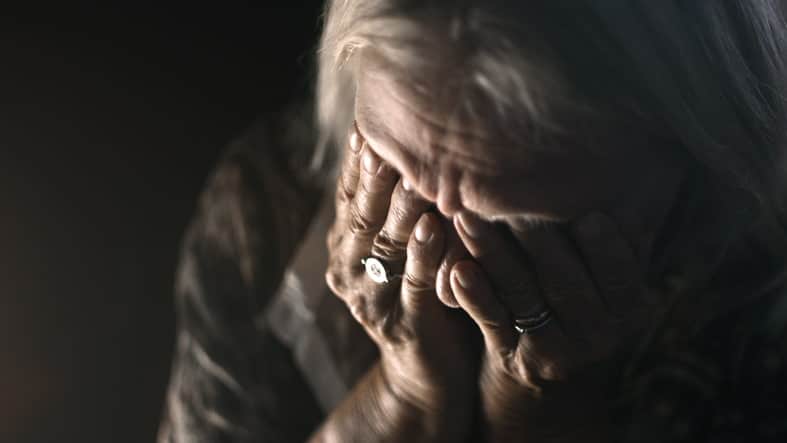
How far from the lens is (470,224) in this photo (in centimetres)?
60

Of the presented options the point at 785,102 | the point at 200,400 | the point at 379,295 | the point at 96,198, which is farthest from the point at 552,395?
the point at 96,198

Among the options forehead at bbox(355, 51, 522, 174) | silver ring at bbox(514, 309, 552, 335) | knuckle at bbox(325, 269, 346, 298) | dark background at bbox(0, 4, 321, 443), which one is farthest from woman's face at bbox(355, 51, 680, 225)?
dark background at bbox(0, 4, 321, 443)

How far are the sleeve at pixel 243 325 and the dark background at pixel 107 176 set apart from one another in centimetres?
32

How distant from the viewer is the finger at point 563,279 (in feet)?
2.03

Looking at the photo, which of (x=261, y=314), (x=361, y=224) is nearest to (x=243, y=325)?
(x=261, y=314)

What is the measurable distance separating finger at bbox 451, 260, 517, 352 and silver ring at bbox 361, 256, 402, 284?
8cm

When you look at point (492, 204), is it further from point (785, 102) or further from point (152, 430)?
point (152, 430)

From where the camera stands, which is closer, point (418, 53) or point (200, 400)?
point (418, 53)

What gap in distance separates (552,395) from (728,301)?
227 mm

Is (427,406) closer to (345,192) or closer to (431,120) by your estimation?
(345,192)

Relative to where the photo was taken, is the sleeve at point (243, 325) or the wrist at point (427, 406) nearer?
the wrist at point (427, 406)

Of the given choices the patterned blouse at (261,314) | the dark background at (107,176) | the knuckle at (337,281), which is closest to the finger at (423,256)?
the knuckle at (337,281)

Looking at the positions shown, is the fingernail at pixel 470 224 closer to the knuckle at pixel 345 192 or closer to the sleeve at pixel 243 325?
the knuckle at pixel 345 192

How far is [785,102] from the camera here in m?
0.64
